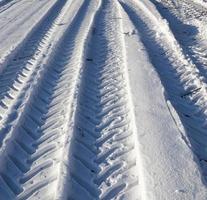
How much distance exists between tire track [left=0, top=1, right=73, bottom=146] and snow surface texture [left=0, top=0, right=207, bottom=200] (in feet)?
0.05

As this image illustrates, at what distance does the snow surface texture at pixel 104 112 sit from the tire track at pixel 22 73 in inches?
0.6

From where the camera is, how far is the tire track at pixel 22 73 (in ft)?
17.5

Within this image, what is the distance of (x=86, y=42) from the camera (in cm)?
827

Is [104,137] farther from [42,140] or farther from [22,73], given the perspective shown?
[22,73]

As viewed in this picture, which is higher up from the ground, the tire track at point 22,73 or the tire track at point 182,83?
the tire track at point 22,73

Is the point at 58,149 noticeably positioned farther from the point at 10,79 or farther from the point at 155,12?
the point at 155,12

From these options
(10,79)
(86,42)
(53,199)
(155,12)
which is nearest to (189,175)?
(53,199)

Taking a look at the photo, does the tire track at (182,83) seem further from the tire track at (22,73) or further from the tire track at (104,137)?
the tire track at (22,73)

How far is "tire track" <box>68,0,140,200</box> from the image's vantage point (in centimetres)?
392

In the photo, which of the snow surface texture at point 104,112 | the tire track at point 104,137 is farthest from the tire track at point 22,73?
the tire track at point 104,137

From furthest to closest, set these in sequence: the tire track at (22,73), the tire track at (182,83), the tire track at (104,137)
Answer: the tire track at (22,73), the tire track at (182,83), the tire track at (104,137)

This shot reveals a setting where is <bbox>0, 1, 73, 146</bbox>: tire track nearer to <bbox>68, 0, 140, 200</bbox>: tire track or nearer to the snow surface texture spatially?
the snow surface texture

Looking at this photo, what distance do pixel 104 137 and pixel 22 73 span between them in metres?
2.50

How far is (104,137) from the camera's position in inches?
187
